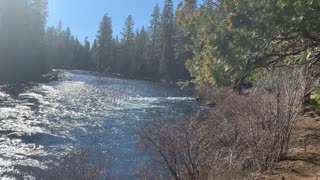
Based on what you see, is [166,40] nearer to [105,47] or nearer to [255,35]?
[105,47]

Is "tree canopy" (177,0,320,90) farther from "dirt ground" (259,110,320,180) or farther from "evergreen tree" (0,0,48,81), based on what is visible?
"evergreen tree" (0,0,48,81)

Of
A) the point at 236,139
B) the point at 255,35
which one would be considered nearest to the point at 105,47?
the point at 236,139

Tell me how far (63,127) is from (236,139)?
12.2 metres

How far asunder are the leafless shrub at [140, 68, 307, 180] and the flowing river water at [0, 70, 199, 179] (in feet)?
12.3

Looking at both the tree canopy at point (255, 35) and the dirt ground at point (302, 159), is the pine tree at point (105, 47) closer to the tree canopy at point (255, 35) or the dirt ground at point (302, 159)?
the dirt ground at point (302, 159)

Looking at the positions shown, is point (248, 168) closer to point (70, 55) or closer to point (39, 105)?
point (39, 105)

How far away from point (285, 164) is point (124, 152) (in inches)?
290

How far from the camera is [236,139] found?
36.0ft

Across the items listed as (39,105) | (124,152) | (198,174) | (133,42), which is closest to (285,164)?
(198,174)

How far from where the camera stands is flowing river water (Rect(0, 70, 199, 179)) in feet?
49.0

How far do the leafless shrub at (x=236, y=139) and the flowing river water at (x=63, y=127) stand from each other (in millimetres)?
3740

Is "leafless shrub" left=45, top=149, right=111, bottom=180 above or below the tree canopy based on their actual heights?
below

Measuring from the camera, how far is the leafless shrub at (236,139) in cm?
943

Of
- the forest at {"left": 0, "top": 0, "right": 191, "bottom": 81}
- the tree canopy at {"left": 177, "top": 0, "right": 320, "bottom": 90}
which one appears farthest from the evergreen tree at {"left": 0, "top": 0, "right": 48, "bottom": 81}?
the tree canopy at {"left": 177, "top": 0, "right": 320, "bottom": 90}
